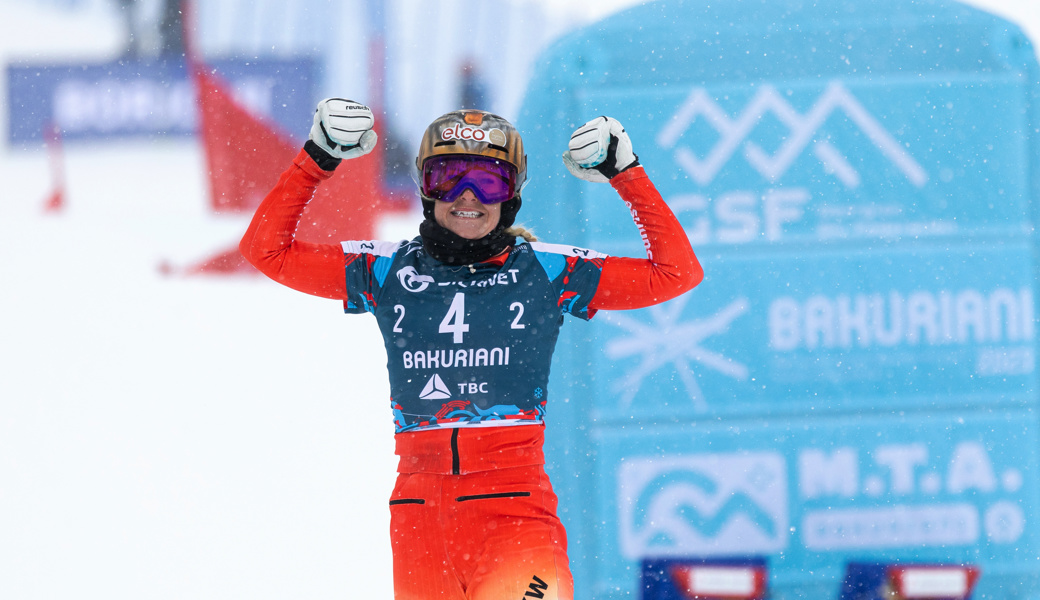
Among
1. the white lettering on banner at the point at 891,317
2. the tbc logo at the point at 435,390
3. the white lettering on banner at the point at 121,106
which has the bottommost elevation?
the tbc logo at the point at 435,390

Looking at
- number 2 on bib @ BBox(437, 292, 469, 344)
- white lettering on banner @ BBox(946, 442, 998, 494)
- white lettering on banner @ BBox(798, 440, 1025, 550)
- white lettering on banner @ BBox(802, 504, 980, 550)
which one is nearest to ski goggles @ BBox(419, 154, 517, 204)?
number 2 on bib @ BBox(437, 292, 469, 344)

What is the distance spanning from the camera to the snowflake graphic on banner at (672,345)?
10.9ft

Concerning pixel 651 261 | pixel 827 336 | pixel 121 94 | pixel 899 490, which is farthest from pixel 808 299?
pixel 121 94

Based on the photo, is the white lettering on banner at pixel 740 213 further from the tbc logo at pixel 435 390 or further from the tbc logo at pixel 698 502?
the tbc logo at pixel 435 390

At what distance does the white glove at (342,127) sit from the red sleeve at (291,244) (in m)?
0.07

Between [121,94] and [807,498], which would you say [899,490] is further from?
[121,94]

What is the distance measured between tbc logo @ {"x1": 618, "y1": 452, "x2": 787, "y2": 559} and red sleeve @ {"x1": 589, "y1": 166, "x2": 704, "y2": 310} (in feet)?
3.34

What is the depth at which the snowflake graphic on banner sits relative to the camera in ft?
10.9

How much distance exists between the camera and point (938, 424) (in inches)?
133

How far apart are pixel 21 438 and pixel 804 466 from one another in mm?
4149

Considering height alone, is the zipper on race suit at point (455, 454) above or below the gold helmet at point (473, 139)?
below

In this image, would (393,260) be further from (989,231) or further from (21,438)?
(21,438)

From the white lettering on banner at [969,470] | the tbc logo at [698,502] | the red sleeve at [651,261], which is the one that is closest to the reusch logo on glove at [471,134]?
the red sleeve at [651,261]

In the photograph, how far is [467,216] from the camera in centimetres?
257
